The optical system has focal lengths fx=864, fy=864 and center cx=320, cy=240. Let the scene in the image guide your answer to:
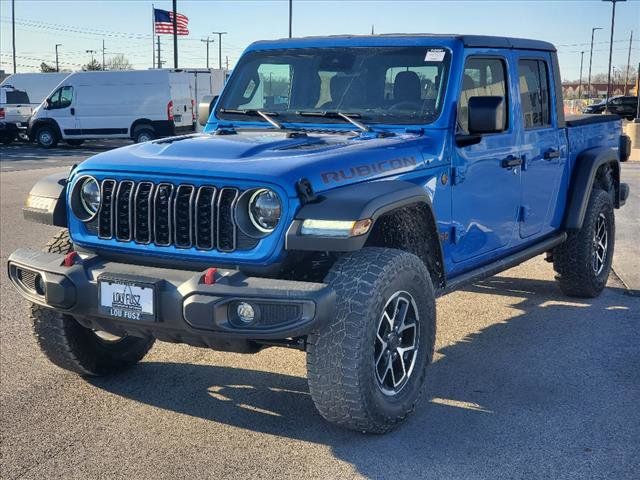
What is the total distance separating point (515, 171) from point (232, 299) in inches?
106

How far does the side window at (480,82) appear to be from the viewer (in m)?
5.16

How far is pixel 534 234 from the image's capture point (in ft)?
20.2

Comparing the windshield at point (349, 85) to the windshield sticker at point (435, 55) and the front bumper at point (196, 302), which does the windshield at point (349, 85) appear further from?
the front bumper at point (196, 302)

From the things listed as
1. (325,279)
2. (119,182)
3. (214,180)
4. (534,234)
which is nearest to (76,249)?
(119,182)

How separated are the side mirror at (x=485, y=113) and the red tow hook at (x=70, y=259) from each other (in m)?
2.28

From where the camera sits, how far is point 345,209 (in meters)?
3.82

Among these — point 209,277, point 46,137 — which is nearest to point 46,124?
point 46,137

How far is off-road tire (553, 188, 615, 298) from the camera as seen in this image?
22.4 feet

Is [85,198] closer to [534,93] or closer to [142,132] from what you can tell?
[534,93]

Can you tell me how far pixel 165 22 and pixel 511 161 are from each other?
33.9 metres

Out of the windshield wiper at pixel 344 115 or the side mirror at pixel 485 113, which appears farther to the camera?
the windshield wiper at pixel 344 115

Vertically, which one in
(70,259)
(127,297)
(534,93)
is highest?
(534,93)

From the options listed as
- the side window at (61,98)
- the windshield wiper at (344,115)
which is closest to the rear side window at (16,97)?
the side window at (61,98)

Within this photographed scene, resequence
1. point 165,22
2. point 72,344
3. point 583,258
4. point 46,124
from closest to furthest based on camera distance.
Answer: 1. point 72,344
2. point 583,258
3. point 46,124
4. point 165,22
